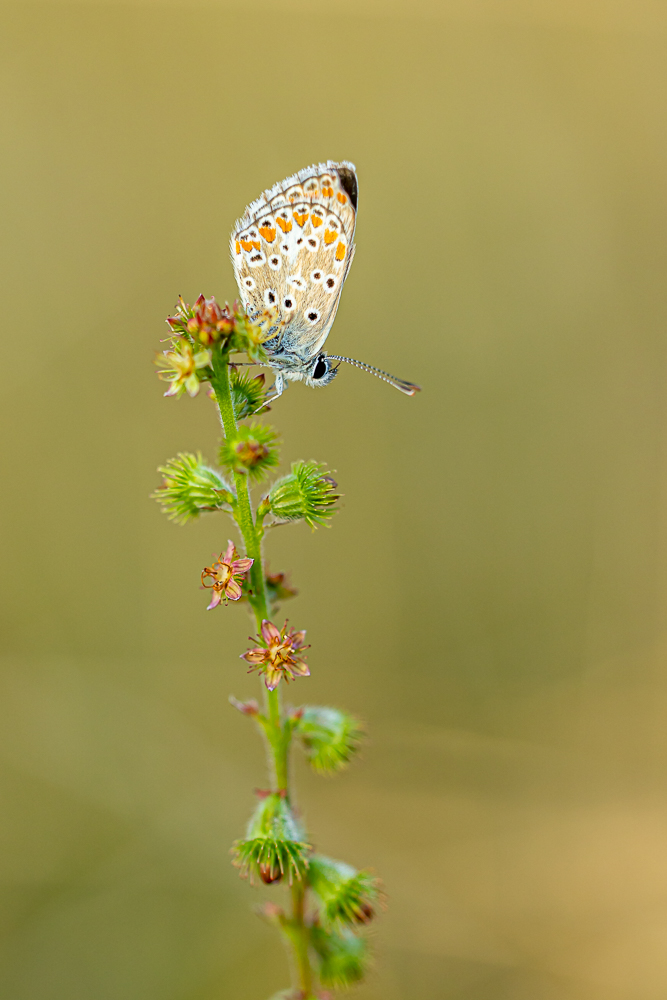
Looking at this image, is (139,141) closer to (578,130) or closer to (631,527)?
(578,130)

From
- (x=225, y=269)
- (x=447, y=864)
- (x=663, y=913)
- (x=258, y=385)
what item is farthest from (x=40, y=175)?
(x=663, y=913)

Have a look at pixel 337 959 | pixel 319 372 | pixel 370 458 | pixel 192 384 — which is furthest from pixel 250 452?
pixel 370 458

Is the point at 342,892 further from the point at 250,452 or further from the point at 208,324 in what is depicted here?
the point at 208,324

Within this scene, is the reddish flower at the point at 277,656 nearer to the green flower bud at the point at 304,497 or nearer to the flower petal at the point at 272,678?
the flower petal at the point at 272,678

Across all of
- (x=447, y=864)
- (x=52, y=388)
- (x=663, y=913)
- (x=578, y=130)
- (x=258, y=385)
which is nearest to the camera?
(x=258, y=385)

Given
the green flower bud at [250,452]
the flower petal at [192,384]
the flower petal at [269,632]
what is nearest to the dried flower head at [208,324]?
the flower petal at [192,384]
